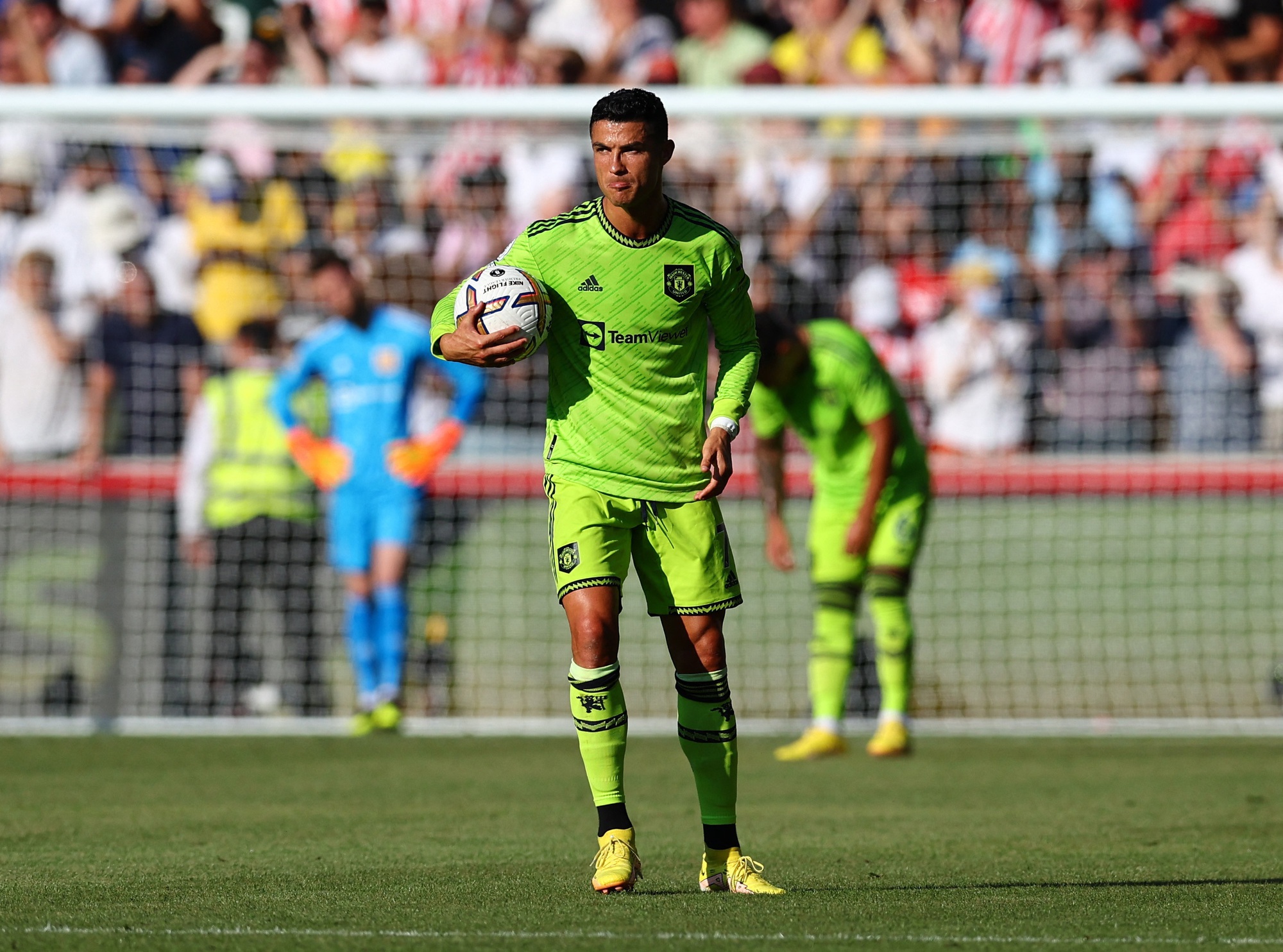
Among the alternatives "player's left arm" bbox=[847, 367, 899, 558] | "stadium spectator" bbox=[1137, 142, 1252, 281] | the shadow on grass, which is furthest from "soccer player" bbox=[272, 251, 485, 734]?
the shadow on grass

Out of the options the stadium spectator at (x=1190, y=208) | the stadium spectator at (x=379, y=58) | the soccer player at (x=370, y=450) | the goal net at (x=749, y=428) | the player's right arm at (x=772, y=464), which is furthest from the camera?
the stadium spectator at (x=379, y=58)

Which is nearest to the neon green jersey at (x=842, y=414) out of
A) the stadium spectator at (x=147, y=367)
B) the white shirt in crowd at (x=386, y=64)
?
the stadium spectator at (x=147, y=367)

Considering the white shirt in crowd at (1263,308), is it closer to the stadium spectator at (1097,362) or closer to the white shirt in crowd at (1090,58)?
the stadium spectator at (1097,362)

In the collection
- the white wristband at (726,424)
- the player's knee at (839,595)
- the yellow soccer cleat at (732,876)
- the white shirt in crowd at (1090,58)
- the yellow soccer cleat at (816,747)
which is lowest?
the yellow soccer cleat at (816,747)

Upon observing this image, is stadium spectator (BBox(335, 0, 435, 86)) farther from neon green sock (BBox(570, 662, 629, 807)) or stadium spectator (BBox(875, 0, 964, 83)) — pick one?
neon green sock (BBox(570, 662, 629, 807))

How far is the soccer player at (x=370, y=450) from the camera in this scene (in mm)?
11641

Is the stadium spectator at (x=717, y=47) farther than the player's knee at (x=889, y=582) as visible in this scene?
Yes

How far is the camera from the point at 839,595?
1023 cm

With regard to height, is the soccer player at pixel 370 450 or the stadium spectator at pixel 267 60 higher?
the stadium spectator at pixel 267 60

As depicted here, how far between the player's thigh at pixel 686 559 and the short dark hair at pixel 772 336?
→ 409 cm

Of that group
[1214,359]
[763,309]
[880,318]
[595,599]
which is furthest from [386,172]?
[595,599]

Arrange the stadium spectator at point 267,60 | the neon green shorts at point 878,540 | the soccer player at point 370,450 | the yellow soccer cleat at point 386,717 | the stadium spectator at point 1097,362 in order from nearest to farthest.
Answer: the neon green shorts at point 878,540
the yellow soccer cleat at point 386,717
the soccer player at point 370,450
the stadium spectator at point 1097,362
the stadium spectator at point 267,60

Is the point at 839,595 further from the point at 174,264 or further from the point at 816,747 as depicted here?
the point at 174,264

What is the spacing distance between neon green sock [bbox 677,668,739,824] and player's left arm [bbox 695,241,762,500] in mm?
552
